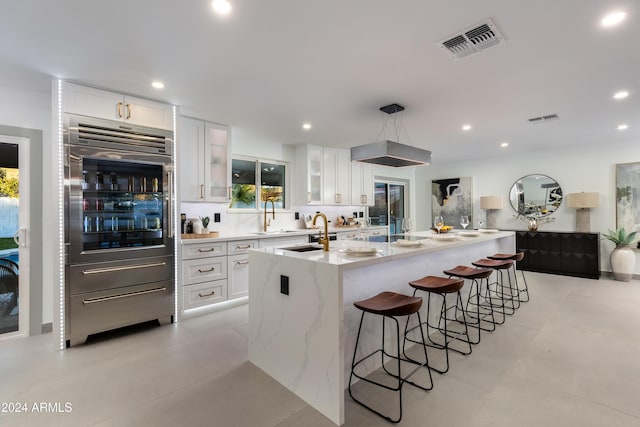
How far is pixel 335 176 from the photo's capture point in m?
5.98

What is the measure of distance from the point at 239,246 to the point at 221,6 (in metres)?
2.97

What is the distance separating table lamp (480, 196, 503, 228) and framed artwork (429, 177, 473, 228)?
1.38 ft

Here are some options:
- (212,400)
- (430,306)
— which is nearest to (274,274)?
(212,400)

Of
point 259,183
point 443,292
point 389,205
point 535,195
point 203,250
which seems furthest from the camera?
point 389,205

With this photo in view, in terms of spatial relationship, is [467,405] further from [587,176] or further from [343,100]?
[587,176]

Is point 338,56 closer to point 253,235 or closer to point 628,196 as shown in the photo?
point 253,235

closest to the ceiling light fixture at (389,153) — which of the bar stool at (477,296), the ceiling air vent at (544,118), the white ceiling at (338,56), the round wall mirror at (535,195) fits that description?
the white ceiling at (338,56)

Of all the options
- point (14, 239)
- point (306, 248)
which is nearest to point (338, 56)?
point (306, 248)

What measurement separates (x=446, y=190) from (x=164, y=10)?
7.20m

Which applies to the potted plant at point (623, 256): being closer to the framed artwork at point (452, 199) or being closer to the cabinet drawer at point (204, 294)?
the framed artwork at point (452, 199)

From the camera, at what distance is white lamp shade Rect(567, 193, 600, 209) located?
216 inches

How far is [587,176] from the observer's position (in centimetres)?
581

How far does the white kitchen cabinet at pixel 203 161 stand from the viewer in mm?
3928

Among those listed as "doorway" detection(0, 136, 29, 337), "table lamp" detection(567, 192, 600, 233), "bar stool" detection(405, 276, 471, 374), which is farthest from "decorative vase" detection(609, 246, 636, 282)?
"doorway" detection(0, 136, 29, 337)
